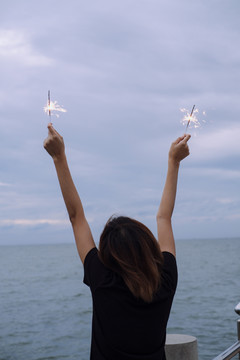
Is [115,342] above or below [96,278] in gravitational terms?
below

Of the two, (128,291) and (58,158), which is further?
(58,158)

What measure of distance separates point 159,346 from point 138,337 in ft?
0.45

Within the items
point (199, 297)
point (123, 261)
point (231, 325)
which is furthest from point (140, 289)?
point (199, 297)

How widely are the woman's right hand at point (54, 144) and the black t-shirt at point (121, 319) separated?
52 centimetres

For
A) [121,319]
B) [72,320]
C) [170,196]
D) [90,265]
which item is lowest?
[72,320]

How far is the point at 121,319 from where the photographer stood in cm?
177

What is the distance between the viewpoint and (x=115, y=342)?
1.77 m

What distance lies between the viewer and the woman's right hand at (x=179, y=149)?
2.35 meters

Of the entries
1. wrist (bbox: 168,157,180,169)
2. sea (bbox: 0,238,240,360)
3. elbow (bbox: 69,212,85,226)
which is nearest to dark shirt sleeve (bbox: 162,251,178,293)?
elbow (bbox: 69,212,85,226)

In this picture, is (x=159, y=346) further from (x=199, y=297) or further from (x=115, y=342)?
(x=199, y=297)

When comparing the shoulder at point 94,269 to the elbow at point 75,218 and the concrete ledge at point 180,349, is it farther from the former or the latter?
the concrete ledge at point 180,349

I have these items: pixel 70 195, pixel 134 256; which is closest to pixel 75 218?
pixel 70 195

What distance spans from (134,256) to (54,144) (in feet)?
2.15

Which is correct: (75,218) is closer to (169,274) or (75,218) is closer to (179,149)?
(169,274)
